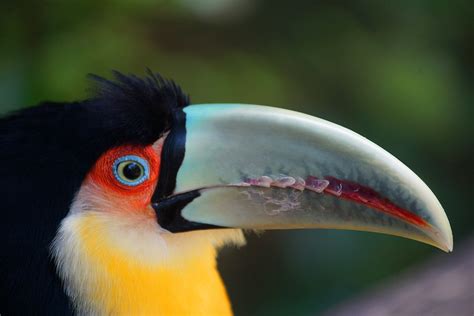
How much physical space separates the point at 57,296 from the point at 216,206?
1.21ft

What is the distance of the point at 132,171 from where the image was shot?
185 cm

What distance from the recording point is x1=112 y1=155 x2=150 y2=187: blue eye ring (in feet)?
6.03

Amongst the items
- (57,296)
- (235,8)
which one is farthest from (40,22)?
(57,296)

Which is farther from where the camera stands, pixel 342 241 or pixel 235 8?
pixel 342 241

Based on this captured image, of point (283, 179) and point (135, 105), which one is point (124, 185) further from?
point (283, 179)

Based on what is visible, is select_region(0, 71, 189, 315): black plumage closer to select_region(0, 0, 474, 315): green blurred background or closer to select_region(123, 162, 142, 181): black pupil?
select_region(123, 162, 142, 181): black pupil

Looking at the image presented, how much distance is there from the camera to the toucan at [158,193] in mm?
1712

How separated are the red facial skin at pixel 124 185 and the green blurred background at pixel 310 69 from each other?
1.31 metres

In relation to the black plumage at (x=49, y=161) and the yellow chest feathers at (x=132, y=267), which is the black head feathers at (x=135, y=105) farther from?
the yellow chest feathers at (x=132, y=267)

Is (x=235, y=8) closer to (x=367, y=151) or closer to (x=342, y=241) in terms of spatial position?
(x=342, y=241)

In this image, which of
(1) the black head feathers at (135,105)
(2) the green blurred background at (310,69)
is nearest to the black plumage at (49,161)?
(1) the black head feathers at (135,105)

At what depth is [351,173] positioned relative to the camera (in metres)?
1.75

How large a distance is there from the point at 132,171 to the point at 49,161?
0.64ft

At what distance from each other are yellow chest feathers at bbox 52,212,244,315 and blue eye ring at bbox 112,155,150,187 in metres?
0.08
